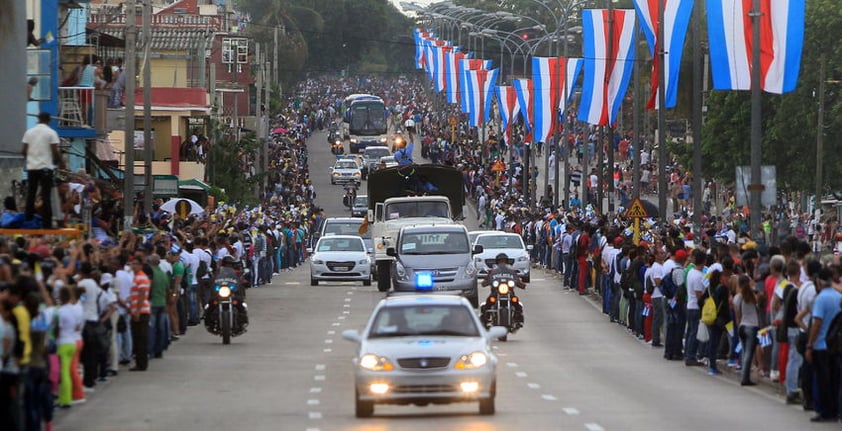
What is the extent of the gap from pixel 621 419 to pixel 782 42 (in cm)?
1360

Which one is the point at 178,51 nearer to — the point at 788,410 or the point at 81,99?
the point at 81,99

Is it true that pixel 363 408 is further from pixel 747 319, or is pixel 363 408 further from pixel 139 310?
pixel 139 310

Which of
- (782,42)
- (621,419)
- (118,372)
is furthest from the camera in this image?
(782,42)

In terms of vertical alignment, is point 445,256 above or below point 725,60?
below

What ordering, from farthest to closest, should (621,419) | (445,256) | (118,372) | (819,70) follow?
1. (819,70)
2. (445,256)
3. (118,372)
4. (621,419)

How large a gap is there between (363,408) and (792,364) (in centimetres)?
537

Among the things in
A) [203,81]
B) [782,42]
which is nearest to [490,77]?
[203,81]

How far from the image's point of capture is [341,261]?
50312mm

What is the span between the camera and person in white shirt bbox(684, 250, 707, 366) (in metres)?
28.0

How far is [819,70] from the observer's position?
239 feet

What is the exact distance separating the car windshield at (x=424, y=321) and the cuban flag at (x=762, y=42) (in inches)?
493

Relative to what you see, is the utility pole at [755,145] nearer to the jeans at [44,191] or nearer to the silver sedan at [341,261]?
the jeans at [44,191]

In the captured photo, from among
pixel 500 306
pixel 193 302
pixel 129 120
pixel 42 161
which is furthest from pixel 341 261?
pixel 42 161

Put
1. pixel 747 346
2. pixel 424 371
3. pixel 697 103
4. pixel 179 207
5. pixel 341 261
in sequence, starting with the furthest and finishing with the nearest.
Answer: pixel 341 261 < pixel 179 207 < pixel 697 103 < pixel 747 346 < pixel 424 371
